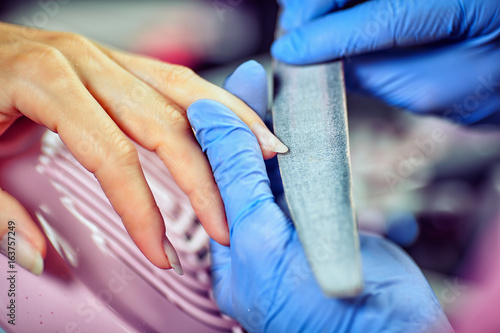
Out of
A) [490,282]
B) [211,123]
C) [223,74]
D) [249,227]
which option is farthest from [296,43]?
[490,282]

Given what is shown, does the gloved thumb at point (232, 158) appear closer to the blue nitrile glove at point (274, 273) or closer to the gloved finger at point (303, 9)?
the blue nitrile glove at point (274, 273)

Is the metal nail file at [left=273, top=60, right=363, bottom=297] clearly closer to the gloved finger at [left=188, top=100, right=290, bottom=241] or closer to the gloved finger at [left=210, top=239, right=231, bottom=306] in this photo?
the gloved finger at [left=188, top=100, right=290, bottom=241]

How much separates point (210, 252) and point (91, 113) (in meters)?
0.35

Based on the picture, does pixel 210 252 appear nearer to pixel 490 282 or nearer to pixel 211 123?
pixel 211 123

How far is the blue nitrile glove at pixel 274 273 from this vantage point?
20.6 inches

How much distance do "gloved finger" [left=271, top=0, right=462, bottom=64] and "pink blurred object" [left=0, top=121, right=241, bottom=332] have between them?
1.48ft

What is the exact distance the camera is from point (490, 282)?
681 mm

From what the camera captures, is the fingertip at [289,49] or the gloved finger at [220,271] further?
the fingertip at [289,49]

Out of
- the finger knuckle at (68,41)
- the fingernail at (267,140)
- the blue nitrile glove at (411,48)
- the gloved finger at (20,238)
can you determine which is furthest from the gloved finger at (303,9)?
the gloved finger at (20,238)

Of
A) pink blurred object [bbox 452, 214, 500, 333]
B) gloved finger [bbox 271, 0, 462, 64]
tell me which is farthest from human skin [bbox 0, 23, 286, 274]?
pink blurred object [bbox 452, 214, 500, 333]

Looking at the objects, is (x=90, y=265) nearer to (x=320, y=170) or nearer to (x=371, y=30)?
(x=320, y=170)

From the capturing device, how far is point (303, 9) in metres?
0.84

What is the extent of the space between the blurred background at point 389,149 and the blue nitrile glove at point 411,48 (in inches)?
2.5

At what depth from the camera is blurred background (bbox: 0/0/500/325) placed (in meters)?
0.73
